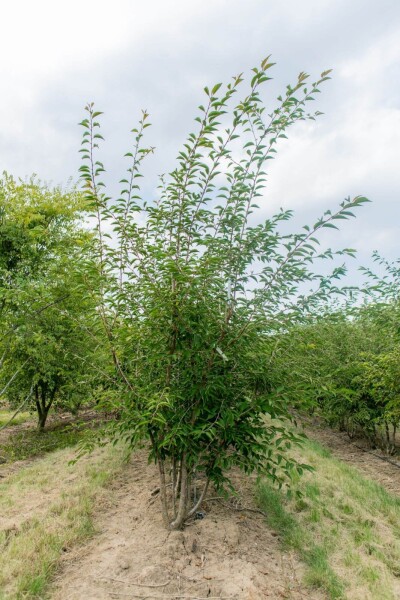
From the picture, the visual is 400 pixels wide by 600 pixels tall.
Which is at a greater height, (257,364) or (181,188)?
(181,188)

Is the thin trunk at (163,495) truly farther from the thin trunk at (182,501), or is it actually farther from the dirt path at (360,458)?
the dirt path at (360,458)

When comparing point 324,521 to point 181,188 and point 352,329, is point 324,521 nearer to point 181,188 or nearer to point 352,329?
point 181,188

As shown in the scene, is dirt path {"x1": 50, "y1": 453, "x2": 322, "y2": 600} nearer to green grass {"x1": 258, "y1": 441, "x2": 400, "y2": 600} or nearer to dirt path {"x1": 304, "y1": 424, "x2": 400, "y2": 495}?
green grass {"x1": 258, "y1": 441, "x2": 400, "y2": 600}

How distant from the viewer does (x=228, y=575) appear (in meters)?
3.47

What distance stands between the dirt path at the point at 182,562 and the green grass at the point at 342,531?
8.1 inches

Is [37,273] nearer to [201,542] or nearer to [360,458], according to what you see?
[201,542]

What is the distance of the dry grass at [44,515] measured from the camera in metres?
3.55

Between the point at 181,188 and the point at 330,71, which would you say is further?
the point at 181,188

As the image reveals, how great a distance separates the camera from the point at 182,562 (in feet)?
11.9

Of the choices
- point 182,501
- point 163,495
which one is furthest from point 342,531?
point 163,495

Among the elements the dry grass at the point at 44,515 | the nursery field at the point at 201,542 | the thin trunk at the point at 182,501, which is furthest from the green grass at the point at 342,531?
the dry grass at the point at 44,515

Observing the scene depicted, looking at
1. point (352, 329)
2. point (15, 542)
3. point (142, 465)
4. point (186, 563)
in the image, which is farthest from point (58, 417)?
point (186, 563)

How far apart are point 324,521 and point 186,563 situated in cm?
196

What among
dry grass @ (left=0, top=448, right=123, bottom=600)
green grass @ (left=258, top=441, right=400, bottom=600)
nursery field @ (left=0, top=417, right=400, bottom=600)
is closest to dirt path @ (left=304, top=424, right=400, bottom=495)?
green grass @ (left=258, top=441, right=400, bottom=600)
